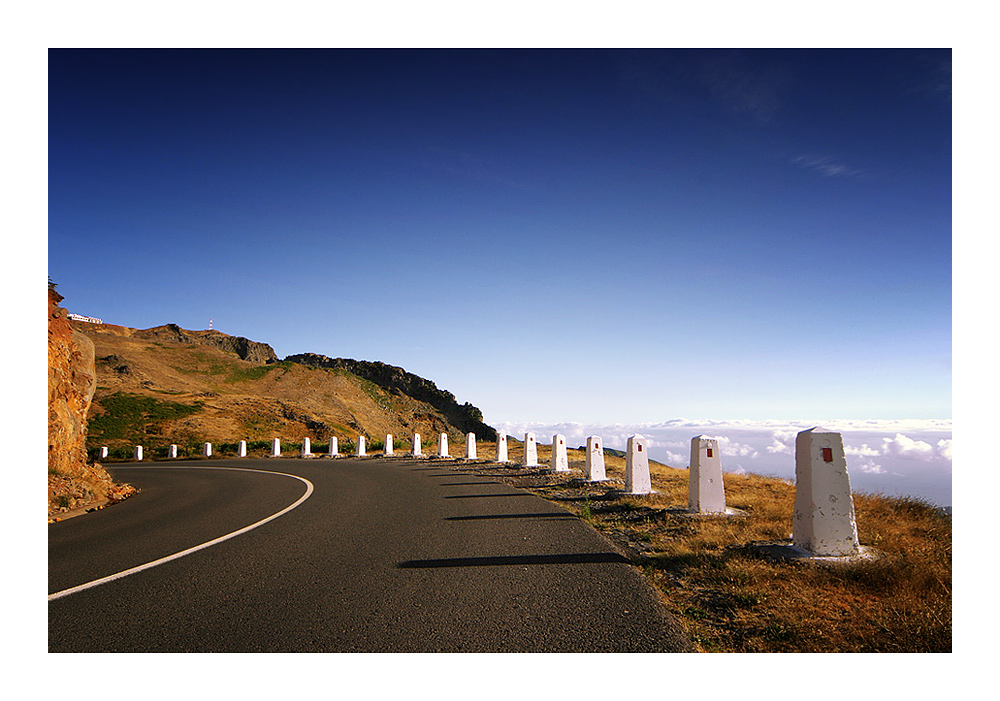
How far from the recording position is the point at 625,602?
4434mm

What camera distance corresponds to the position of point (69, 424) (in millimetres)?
11727

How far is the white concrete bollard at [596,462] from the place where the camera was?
40.9ft

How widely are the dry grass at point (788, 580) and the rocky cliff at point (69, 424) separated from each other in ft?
33.1

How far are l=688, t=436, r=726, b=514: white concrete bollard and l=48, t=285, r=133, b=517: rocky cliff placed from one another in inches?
446

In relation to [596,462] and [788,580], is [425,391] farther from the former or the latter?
[788,580]

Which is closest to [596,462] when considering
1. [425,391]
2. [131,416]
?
[131,416]

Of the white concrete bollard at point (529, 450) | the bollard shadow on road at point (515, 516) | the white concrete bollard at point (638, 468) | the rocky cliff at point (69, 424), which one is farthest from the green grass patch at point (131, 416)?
A: the white concrete bollard at point (638, 468)

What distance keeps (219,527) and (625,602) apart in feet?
20.9

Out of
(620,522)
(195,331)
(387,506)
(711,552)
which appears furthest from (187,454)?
(195,331)

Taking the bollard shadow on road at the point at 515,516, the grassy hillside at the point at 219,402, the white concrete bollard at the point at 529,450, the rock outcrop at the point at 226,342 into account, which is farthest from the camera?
the rock outcrop at the point at 226,342

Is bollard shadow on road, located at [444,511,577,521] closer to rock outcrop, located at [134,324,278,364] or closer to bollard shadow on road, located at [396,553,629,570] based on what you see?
bollard shadow on road, located at [396,553,629,570]

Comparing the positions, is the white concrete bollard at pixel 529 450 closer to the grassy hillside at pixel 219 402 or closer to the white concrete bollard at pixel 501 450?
the white concrete bollard at pixel 501 450

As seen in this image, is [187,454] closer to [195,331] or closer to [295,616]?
[295,616]

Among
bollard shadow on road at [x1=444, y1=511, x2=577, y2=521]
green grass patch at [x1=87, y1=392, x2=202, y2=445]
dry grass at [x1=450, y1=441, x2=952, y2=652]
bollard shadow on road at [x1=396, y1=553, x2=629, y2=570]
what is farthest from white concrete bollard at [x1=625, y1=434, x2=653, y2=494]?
green grass patch at [x1=87, y1=392, x2=202, y2=445]
